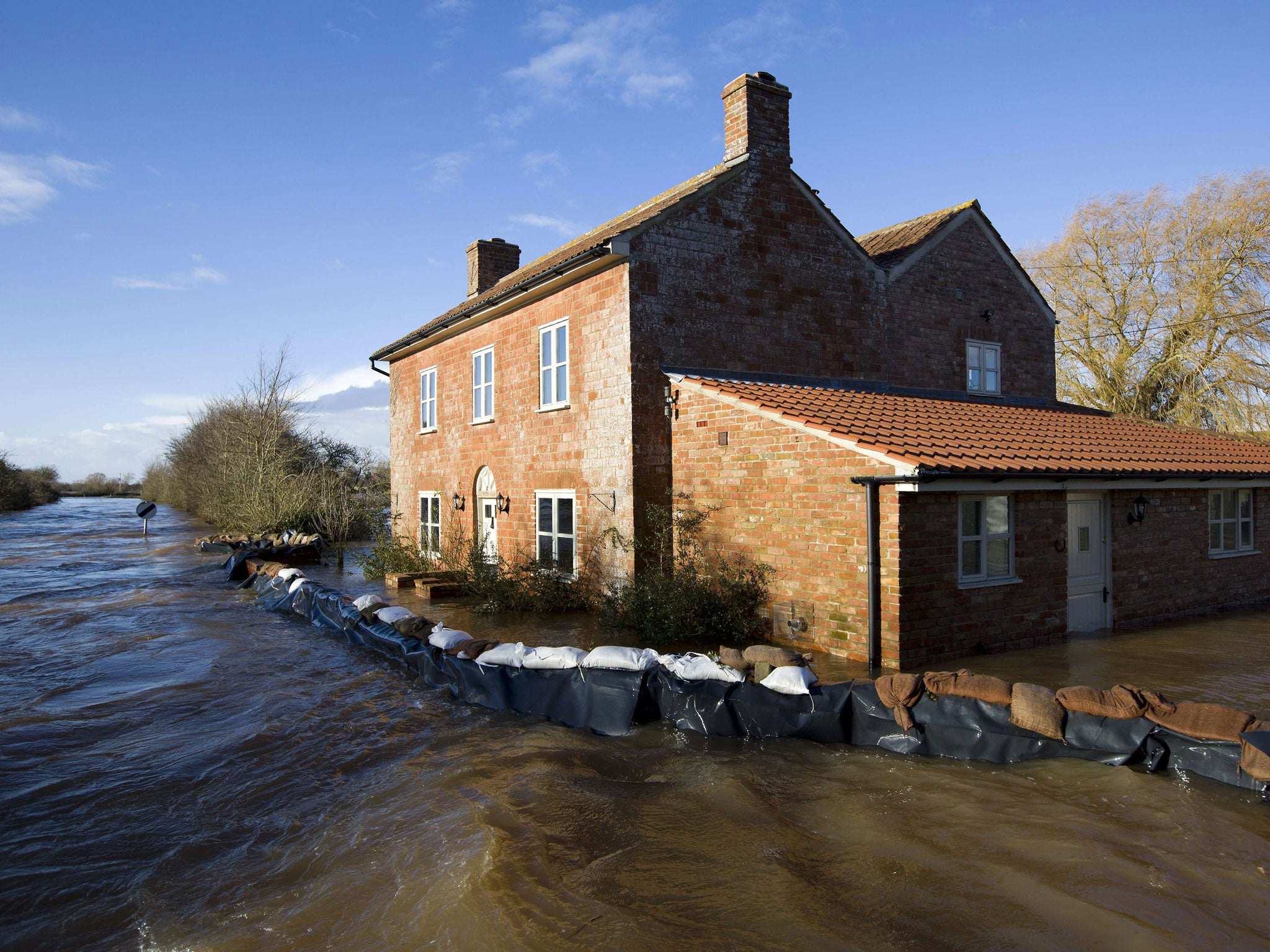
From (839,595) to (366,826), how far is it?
5.69 metres

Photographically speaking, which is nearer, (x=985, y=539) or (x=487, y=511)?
(x=985, y=539)

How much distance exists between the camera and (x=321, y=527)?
2508cm

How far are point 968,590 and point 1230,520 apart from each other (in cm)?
704

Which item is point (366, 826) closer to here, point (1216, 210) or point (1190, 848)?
point (1190, 848)

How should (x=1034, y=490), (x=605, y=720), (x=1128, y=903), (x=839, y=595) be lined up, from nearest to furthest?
(x=1128, y=903) → (x=605, y=720) → (x=839, y=595) → (x=1034, y=490)

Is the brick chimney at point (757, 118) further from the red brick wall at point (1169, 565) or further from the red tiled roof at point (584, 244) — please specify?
the red brick wall at point (1169, 565)

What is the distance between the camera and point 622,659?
24.9ft

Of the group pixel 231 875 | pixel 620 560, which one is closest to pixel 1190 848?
pixel 231 875

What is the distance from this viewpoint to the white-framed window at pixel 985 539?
9.31 m

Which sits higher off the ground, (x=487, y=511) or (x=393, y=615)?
(x=487, y=511)

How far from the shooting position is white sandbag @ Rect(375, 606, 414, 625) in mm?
10492

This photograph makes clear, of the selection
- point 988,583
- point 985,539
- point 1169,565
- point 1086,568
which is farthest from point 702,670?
point 1169,565

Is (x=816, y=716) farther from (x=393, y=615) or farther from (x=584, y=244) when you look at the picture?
(x=584, y=244)

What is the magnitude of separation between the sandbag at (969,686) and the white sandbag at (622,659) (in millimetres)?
2501
